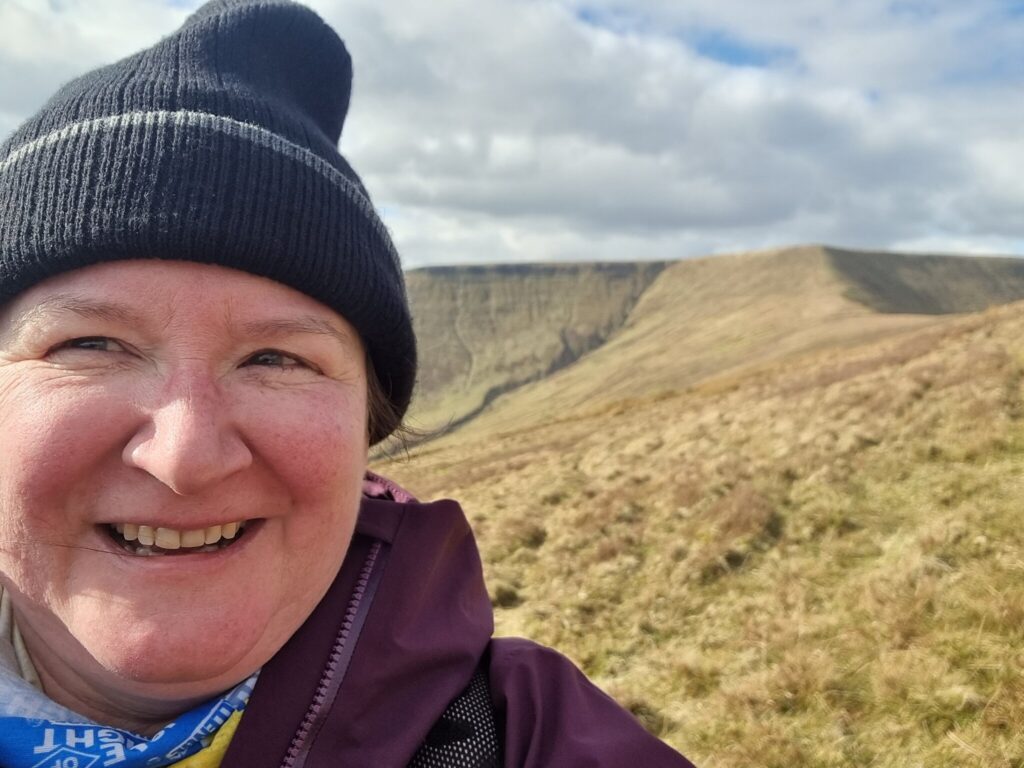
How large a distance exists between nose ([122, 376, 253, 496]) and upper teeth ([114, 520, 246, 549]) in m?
0.12

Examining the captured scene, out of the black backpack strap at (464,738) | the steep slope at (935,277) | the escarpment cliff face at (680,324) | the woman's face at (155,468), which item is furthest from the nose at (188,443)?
the steep slope at (935,277)

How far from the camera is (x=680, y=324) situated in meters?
152

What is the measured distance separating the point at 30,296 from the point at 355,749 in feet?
4.23

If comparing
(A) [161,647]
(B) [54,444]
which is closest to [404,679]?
(A) [161,647]

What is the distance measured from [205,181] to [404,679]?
1.32 meters

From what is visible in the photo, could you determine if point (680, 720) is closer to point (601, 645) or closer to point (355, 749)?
point (601, 645)

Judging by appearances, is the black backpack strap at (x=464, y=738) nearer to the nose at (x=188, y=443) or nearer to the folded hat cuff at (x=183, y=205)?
the nose at (x=188, y=443)

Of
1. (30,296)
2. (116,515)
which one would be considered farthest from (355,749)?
(30,296)

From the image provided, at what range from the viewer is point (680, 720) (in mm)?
4656

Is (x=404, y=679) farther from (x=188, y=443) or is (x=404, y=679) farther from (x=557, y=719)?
(x=188, y=443)

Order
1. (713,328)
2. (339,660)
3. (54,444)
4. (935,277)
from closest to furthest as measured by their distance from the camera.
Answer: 1. (54,444)
2. (339,660)
3. (713,328)
4. (935,277)

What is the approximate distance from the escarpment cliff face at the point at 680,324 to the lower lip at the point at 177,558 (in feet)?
198

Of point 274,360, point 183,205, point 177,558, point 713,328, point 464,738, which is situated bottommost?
point 464,738

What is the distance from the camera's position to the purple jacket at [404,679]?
1.78 metres
